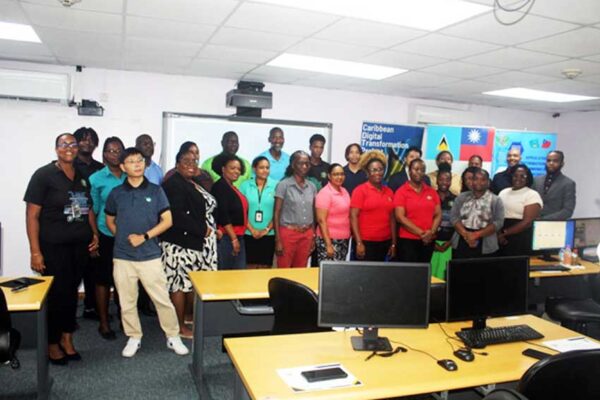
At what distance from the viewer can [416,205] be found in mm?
4594

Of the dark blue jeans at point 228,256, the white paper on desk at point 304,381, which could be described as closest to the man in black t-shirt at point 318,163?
the dark blue jeans at point 228,256

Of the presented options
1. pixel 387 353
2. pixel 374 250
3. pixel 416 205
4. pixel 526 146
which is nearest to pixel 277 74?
pixel 416 205

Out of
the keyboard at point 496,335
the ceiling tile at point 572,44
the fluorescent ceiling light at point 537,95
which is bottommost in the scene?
the keyboard at point 496,335

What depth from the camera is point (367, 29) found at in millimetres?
3393

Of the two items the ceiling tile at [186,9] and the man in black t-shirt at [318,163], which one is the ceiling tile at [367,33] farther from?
the man in black t-shirt at [318,163]

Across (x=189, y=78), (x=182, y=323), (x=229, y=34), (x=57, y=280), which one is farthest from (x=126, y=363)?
(x=189, y=78)

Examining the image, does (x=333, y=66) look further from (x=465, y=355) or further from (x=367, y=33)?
(x=465, y=355)

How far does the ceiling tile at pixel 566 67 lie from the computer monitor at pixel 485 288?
2575 mm

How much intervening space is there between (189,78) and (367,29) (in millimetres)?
2851

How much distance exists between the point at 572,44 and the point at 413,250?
2.26 meters

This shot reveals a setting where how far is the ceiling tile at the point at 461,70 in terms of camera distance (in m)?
4.47

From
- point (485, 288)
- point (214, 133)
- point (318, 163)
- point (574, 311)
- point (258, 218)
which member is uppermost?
point (214, 133)

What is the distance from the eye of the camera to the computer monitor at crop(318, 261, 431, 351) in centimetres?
222

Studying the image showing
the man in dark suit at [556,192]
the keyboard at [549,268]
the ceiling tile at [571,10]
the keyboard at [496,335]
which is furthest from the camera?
the man in dark suit at [556,192]
